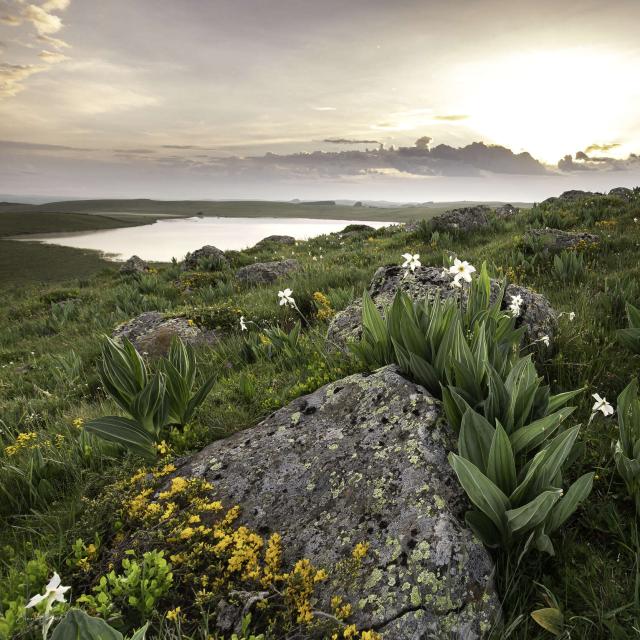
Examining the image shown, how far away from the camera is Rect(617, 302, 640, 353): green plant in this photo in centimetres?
390

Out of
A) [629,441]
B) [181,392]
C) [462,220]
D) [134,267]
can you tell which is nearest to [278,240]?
[134,267]

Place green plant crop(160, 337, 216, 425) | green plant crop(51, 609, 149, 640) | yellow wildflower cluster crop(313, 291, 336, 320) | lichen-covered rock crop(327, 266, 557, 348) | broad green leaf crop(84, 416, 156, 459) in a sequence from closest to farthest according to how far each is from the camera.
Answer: green plant crop(51, 609, 149, 640) < broad green leaf crop(84, 416, 156, 459) < green plant crop(160, 337, 216, 425) < lichen-covered rock crop(327, 266, 557, 348) < yellow wildflower cluster crop(313, 291, 336, 320)

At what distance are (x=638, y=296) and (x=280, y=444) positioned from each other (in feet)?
17.6

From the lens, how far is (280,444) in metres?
3.04

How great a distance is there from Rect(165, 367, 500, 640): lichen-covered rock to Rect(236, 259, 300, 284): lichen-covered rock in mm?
9126

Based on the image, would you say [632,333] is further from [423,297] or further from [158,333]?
[158,333]

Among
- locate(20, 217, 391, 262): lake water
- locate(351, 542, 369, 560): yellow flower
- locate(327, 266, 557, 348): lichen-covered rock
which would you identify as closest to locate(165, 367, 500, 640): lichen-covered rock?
locate(351, 542, 369, 560): yellow flower

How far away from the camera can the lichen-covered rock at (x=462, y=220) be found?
14.4 m

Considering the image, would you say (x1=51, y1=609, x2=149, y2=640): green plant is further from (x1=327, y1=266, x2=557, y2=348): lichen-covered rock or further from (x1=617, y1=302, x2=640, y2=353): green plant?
(x1=617, y1=302, x2=640, y2=353): green plant

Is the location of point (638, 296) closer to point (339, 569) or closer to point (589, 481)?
point (589, 481)

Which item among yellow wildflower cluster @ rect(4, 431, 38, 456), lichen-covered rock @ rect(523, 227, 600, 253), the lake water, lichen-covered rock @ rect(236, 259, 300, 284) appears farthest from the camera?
the lake water

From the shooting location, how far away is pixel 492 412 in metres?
2.68

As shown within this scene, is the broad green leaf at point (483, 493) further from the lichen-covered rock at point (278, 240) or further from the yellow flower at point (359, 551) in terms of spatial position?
the lichen-covered rock at point (278, 240)

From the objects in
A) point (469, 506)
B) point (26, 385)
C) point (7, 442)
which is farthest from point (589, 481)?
point (26, 385)
